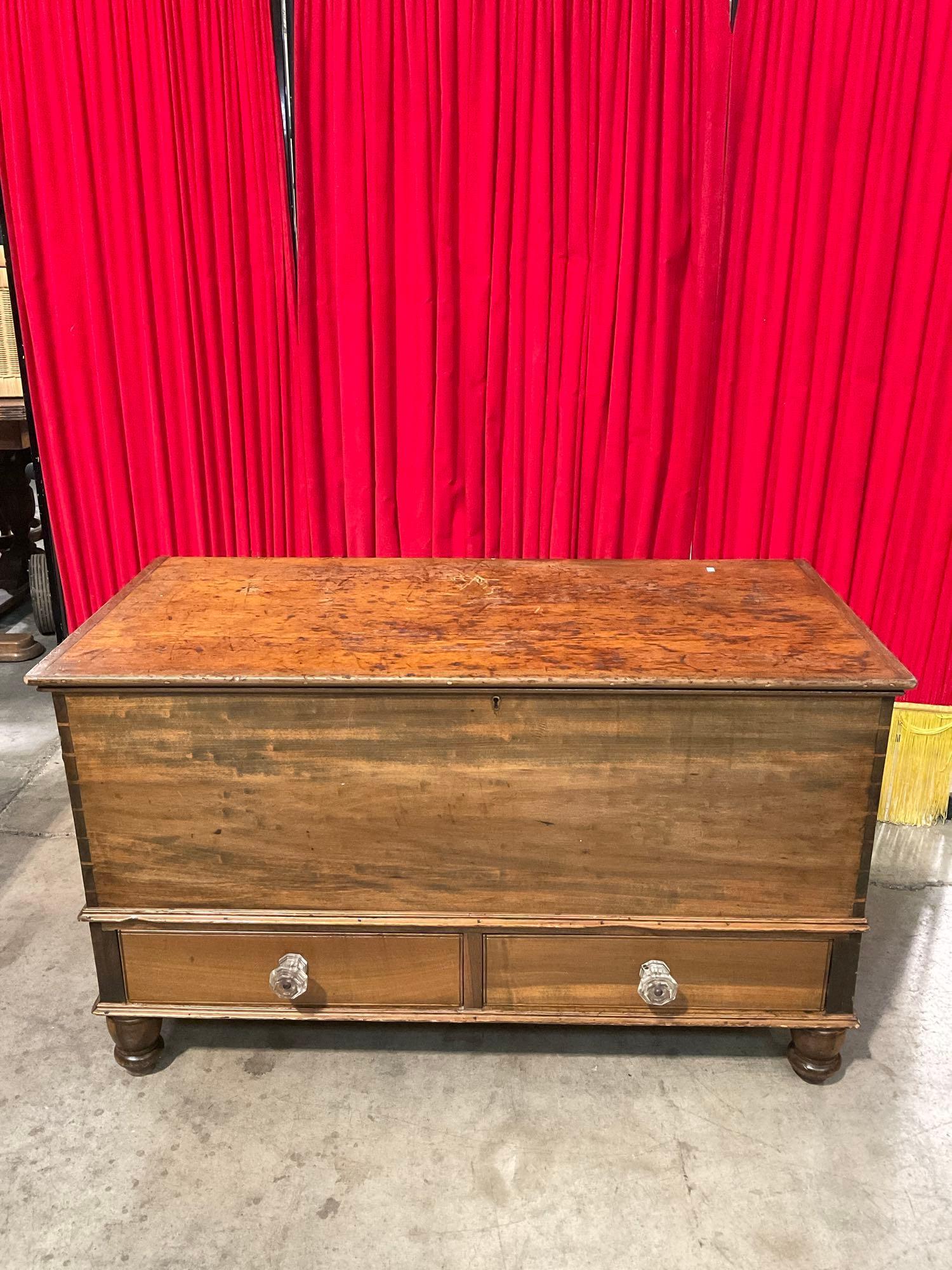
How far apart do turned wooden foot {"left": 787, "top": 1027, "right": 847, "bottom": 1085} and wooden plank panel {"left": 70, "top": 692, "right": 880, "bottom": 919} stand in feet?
0.82

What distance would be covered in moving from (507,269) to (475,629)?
1011mm

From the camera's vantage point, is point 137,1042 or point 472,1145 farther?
point 137,1042

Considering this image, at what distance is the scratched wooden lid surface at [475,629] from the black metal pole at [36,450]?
0.78m

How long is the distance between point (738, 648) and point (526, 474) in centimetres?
94

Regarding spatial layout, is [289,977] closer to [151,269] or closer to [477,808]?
[477,808]

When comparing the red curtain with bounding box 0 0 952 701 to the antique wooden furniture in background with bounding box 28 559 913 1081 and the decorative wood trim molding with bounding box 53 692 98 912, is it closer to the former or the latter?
the antique wooden furniture in background with bounding box 28 559 913 1081

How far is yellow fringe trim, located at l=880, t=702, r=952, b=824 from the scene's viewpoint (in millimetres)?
2518

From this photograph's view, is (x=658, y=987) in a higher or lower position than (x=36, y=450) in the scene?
lower

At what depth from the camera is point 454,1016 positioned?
179 cm

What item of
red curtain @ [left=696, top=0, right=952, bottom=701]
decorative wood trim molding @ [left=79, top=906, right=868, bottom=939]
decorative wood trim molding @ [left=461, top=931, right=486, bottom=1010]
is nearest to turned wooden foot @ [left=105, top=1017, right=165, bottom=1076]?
decorative wood trim molding @ [left=79, top=906, right=868, bottom=939]

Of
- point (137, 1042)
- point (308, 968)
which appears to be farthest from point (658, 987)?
point (137, 1042)

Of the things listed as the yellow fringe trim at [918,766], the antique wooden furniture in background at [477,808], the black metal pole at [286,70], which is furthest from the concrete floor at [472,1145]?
the black metal pole at [286,70]

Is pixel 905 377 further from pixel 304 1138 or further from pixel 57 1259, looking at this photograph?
pixel 57 1259

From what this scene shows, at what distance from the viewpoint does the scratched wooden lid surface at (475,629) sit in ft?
5.16
